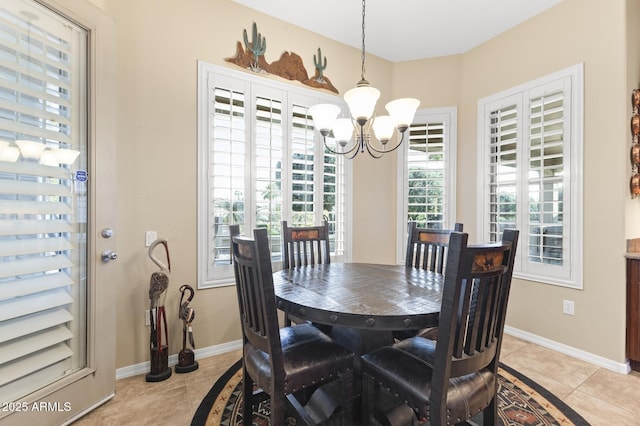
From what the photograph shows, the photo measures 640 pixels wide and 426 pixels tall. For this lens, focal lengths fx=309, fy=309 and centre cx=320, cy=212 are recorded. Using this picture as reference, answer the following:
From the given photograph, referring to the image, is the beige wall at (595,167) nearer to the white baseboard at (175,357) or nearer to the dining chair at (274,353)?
the dining chair at (274,353)

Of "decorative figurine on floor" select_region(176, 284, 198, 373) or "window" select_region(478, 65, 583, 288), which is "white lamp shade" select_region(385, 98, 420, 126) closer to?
"window" select_region(478, 65, 583, 288)

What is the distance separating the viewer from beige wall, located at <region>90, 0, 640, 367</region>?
2.41m

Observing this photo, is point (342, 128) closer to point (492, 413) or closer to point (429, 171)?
point (492, 413)

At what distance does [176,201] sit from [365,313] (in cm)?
193

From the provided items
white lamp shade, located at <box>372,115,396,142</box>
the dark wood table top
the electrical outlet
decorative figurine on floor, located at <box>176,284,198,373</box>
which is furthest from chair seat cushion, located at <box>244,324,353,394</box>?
the electrical outlet

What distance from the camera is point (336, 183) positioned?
11.6ft

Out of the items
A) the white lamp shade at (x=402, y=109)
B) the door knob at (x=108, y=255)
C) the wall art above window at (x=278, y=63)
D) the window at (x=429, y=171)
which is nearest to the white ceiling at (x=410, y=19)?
the wall art above window at (x=278, y=63)

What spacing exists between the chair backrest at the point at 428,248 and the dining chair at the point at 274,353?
121 cm

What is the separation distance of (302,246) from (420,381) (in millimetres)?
1780

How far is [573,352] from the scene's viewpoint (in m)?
2.76

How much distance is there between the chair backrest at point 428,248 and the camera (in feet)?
8.21

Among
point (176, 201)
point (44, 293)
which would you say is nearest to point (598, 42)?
point (176, 201)

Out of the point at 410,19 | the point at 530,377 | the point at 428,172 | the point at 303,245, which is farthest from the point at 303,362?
the point at 410,19

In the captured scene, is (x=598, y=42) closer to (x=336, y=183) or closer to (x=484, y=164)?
(x=484, y=164)
